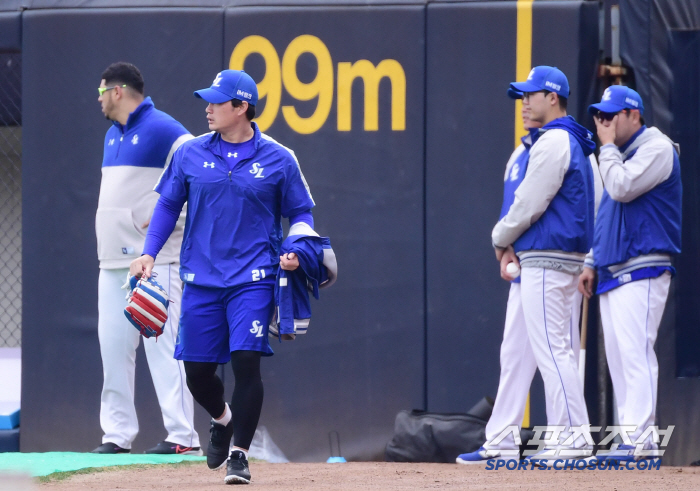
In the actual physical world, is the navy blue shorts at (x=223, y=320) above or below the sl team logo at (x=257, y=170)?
below

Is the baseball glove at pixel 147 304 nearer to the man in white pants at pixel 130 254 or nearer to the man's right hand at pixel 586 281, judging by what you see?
the man in white pants at pixel 130 254

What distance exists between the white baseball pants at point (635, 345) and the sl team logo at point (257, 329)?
6.26 ft

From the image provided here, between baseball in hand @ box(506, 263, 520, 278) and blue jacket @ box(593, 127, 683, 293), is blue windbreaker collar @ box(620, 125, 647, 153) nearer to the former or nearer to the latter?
blue jacket @ box(593, 127, 683, 293)

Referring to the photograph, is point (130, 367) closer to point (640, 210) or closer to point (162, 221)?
point (162, 221)

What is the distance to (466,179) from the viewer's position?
667 cm

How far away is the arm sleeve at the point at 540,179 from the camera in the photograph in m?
5.30

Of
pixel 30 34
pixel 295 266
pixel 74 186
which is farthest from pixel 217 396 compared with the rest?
pixel 30 34

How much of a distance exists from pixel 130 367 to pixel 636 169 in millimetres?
3088

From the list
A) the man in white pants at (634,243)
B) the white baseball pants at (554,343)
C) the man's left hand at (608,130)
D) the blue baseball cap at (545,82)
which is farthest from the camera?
the man's left hand at (608,130)

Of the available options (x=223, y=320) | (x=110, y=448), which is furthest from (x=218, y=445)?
(x=110, y=448)

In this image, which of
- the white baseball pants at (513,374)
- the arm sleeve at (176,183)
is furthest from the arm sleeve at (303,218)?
the white baseball pants at (513,374)

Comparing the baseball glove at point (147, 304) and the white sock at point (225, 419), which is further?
the white sock at point (225, 419)

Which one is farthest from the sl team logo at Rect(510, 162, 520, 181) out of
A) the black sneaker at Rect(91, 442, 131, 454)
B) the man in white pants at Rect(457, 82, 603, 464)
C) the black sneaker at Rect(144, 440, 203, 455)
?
the black sneaker at Rect(91, 442, 131, 454)

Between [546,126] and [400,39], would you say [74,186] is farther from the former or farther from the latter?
[546,126]
